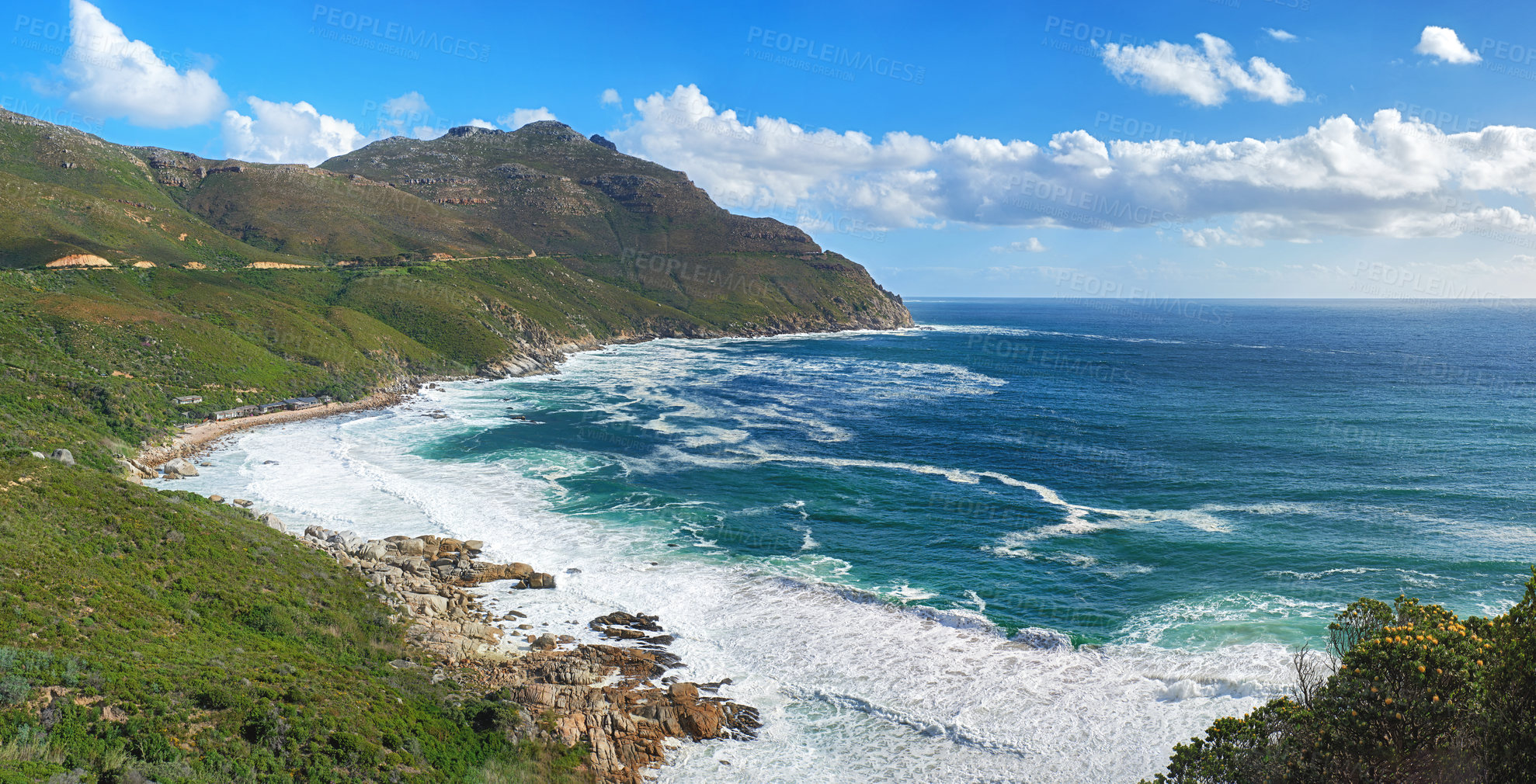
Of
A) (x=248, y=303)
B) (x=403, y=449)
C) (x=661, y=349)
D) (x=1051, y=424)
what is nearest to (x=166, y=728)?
(x=403, y=449)

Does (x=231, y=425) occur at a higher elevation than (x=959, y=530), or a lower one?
higher

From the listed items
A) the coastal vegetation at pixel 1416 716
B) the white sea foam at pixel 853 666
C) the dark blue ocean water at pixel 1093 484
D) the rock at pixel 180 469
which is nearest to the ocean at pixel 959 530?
the white sea foam at pixel 853 666

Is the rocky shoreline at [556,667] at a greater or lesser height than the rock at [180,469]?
lesser

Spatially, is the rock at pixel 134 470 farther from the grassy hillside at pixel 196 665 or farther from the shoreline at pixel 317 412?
the grassy hillside at pixel 196 665

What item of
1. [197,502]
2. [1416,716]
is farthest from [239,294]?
[1416,716]

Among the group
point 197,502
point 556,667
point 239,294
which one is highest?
point 239,294

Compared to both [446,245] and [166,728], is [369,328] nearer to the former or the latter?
[446,245]

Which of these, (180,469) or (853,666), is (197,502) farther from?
(853,666)
